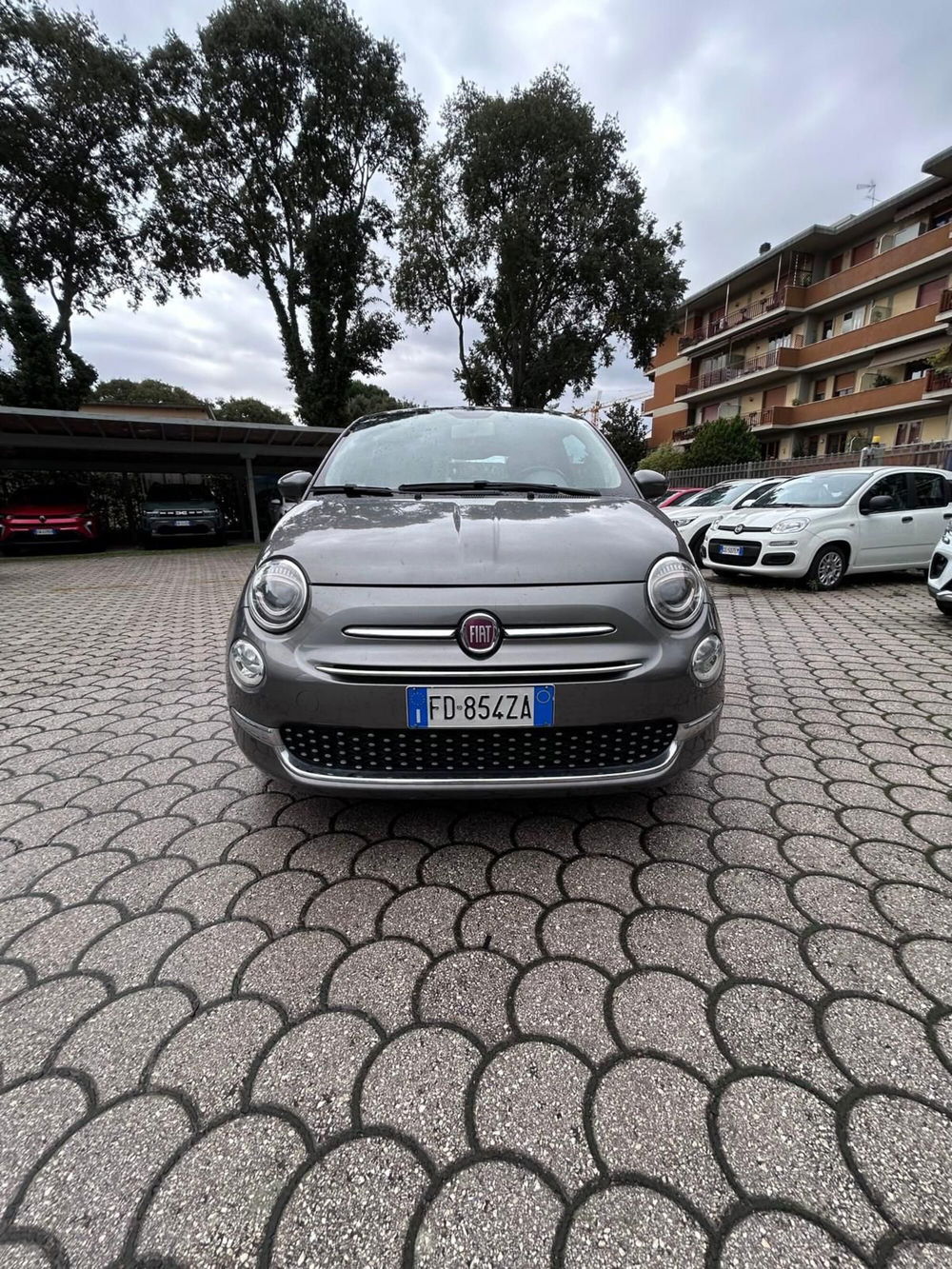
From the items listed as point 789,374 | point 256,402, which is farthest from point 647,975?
point 256,402

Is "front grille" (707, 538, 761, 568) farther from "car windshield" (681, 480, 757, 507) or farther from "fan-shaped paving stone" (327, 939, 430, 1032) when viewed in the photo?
"fan-shaped paving stone" (327, 939, 430, 1032)

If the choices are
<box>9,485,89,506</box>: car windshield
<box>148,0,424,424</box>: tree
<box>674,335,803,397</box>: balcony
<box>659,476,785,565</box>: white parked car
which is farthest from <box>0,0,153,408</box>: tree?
<box>674,335,803,397</box>: balcony

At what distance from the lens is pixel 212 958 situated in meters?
A: 1.50

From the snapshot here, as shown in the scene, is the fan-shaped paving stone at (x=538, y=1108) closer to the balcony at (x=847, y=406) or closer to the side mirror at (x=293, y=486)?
the side mirror at (x=293, y=486)

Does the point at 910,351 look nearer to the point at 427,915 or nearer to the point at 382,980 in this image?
the point at 427,915

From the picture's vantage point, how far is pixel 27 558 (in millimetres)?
11844

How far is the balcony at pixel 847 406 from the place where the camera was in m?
21.1

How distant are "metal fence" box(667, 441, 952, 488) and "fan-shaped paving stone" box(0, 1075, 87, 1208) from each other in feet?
37.9

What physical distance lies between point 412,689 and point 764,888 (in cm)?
124

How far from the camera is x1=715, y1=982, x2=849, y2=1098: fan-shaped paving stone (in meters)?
1.19

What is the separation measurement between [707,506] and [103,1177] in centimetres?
1119

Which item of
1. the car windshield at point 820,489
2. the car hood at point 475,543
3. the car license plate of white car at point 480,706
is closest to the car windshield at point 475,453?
the car hood at point 475,543

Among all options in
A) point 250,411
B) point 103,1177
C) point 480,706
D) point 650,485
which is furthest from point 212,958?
point 250,411

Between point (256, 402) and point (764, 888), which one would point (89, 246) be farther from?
point (256, 402)
